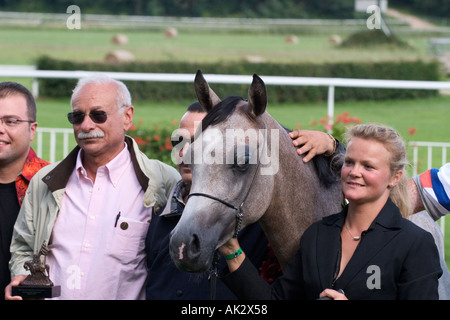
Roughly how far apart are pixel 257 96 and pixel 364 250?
0.64 m

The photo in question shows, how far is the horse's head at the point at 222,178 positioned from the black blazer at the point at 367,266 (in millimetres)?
217

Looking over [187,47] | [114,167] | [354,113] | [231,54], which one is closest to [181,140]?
[114,167]

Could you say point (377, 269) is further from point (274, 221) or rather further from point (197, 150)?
point (197, 150)

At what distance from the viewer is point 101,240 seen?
2.75m

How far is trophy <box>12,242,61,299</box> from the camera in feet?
8.38

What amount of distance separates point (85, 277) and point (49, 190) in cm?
40

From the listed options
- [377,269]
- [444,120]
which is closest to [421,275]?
[377,269]

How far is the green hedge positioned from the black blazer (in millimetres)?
13363

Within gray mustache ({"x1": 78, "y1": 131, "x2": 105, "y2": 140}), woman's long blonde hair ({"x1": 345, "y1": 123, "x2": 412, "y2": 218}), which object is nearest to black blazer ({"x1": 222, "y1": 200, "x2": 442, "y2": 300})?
woman's long blonde hair ({"x1": 345, "y1": 123, "x2": 412, "y2": 218})

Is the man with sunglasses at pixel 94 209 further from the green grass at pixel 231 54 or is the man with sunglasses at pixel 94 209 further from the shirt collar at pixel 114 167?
the green grass at pixel 231 54

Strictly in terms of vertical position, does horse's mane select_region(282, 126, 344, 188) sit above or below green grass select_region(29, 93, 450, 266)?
below

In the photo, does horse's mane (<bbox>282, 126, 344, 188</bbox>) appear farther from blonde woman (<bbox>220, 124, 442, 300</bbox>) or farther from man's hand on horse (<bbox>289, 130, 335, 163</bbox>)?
blonde woman (<bbox>220, 124, 442, 300</bbox>)

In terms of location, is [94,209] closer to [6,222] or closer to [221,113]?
[6,222]
